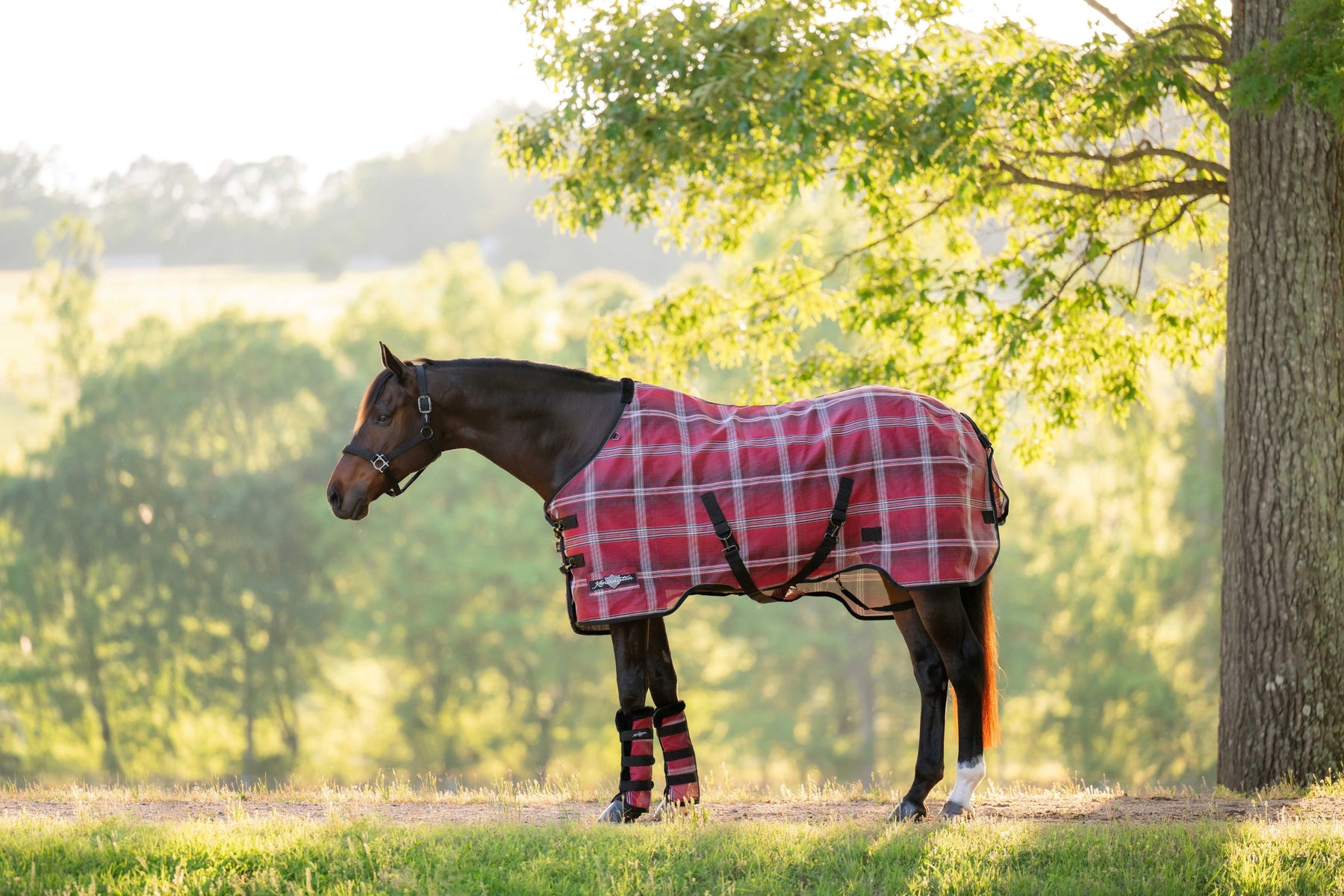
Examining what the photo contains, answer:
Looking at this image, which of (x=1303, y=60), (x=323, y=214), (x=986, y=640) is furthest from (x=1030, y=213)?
(x=323, y=214)

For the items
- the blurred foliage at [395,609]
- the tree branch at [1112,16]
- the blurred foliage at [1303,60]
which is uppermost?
the tree branch at [1112,16]

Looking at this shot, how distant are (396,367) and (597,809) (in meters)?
2.56

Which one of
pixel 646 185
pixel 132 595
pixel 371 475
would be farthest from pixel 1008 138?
pixel 132 595

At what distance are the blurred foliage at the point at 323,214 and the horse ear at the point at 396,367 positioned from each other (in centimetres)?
5282

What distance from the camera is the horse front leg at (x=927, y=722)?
201 inches

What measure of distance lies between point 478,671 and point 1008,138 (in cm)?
2293

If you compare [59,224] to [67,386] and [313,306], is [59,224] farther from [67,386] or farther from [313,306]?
[313,306]

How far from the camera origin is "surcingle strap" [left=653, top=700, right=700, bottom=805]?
5082mm

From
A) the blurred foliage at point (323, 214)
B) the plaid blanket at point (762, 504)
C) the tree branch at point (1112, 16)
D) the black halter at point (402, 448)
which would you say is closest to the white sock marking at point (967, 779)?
the plaid blanket at point (762, 504)

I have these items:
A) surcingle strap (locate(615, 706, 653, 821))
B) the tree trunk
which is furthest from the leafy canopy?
surcingle strap (locate(615, 706, 653, 821))

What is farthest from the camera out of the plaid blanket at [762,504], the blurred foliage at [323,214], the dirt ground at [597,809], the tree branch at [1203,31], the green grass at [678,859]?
the blurred foliage at [323,214]

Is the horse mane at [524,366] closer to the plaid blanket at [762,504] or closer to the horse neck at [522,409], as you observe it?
the horse neck at [522,409]

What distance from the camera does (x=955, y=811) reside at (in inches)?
202

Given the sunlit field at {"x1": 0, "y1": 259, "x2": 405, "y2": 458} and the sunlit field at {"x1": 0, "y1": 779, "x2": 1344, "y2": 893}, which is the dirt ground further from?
the sunlit field at {"x1": 0, "y1": 259, "x2": 405, "y2": 458}
